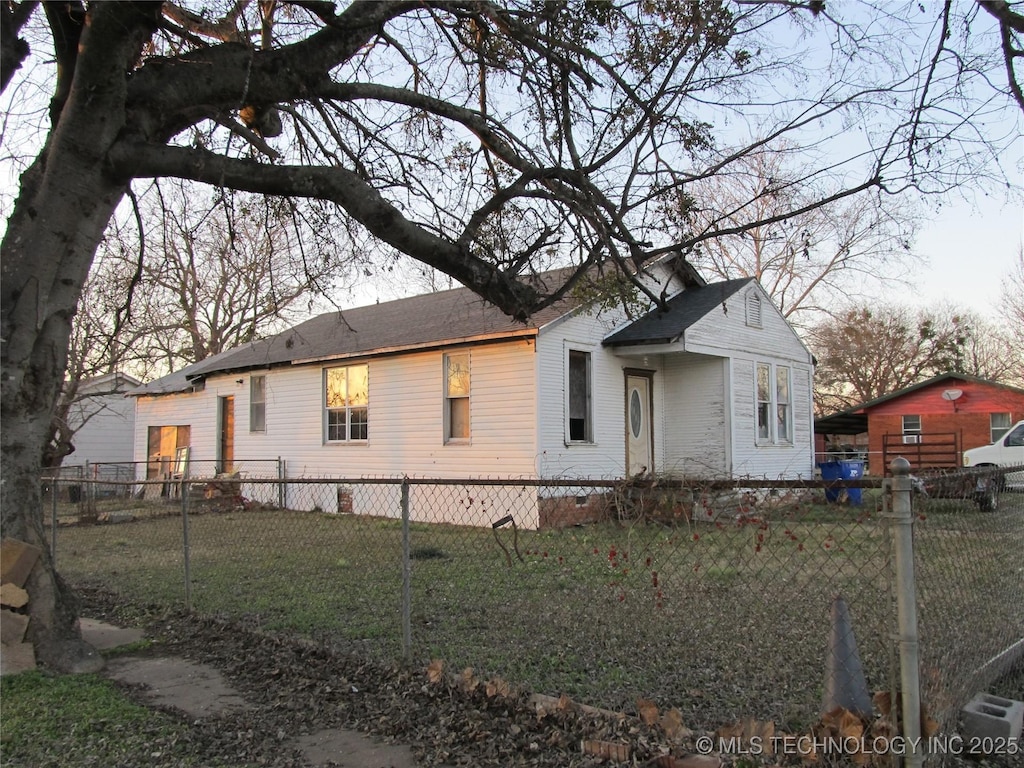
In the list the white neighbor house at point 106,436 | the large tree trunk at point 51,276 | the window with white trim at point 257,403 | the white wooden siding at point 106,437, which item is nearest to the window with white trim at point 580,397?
the window with white trim at point 257,403

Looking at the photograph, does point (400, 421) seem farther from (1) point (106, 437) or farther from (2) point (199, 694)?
(1) point (106, 437)

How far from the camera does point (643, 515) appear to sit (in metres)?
4.21

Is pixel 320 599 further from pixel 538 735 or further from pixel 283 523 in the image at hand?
pixel 283 523

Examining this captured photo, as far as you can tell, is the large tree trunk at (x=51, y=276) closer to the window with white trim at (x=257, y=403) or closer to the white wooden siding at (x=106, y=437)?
the window with white trim at (x=257, y=403)

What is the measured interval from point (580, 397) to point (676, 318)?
2503 millimetres

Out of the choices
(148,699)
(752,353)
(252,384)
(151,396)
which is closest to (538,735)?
(148,699)

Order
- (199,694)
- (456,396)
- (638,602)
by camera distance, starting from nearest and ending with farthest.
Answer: (199,694)
(638,602)
(456,396)

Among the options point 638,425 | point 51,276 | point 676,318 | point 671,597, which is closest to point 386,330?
point 638,425

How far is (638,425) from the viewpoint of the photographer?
14555 mm

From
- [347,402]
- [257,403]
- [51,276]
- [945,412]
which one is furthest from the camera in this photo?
[945,412]

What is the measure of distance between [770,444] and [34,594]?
14128 mm

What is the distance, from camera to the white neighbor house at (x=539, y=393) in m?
12.8

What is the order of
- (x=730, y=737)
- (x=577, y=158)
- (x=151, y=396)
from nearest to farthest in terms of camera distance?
(x=730, y=737) → (x=577, y=158) → (x=151, y=396)

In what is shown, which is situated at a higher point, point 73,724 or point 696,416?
point 696,416
